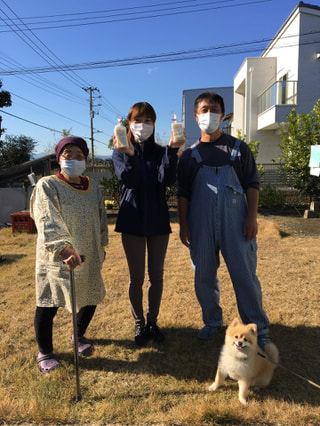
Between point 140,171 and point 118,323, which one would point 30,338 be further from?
point 140,171

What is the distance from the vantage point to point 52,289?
7.20ft

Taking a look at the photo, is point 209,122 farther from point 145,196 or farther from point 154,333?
point 154,333

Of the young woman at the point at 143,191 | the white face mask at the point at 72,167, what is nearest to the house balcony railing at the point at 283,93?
the young woman at the point at 143,191

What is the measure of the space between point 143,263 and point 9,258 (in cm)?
452

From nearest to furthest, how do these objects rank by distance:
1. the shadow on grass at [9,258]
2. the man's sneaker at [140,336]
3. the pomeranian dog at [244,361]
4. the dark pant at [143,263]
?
1. the pomeranian dog at [244,361]
2. the dark pant at [143,263]
3. the man's sneaker at [140,336]
4. the shadow on grass at [9,258]

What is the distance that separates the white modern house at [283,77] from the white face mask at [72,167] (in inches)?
368

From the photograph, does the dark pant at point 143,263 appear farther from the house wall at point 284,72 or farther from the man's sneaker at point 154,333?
the house wall at point 284,72

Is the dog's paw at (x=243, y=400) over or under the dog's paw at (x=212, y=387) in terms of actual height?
over

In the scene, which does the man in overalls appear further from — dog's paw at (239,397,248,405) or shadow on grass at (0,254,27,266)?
shadow on grass at (0,254,27,266)

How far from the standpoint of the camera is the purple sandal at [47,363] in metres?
2.35

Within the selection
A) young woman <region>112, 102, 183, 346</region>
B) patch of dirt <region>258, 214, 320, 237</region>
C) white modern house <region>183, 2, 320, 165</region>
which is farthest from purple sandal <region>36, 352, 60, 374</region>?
white modern house <region>183, 2, 320, 165</region>

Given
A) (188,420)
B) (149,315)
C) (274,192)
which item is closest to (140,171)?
(149,315)

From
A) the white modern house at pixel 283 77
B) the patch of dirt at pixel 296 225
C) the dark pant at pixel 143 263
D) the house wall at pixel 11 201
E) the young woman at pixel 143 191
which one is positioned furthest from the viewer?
the white modern house at pixel 283 77

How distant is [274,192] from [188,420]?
972 cm
